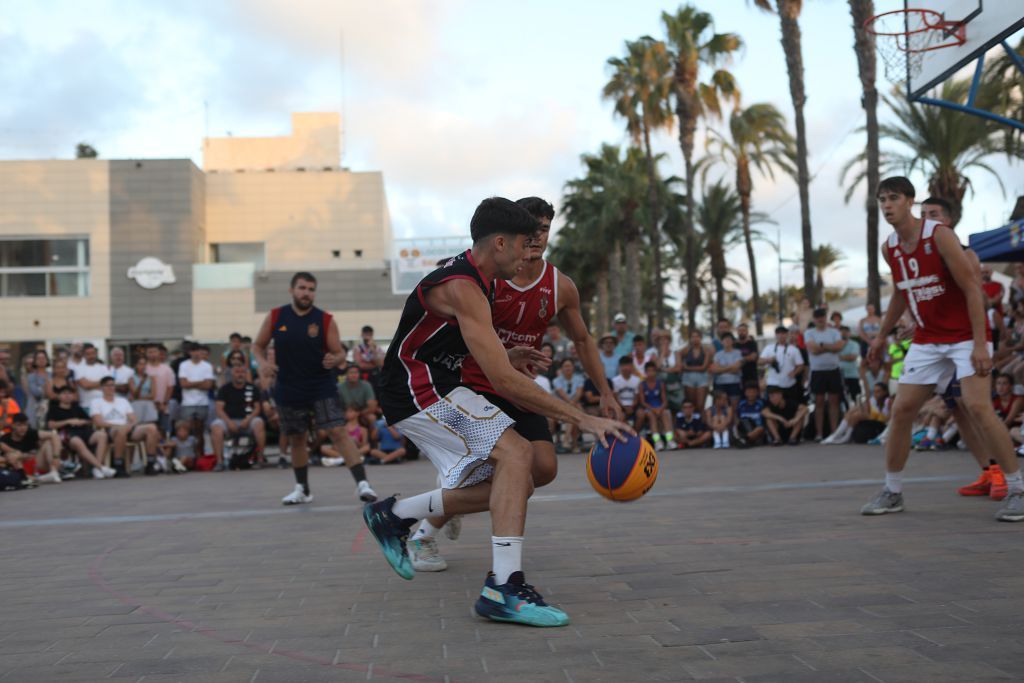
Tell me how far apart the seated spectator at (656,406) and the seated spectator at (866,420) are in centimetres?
241

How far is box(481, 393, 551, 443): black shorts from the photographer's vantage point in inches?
197

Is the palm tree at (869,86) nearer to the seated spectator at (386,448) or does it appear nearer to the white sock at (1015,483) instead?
the seated spectator at (386,448)

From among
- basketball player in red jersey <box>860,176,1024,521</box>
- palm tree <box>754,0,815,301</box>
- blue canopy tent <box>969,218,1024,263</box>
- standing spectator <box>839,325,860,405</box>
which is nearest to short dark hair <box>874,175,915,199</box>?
basketball player in red jersey <box>860,176,1024,521</box>

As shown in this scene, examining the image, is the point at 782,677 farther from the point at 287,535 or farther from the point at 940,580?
the point at 287,535

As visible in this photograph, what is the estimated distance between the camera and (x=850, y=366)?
52.0 ft

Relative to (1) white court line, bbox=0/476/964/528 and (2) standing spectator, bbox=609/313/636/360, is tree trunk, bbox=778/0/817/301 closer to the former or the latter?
(2) standing spectator, bbox=609/313/636/360

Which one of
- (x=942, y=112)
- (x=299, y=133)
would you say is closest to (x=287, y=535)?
(x=942, y=112)

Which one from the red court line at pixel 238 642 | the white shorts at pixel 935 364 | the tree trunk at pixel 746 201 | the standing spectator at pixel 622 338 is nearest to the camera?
the red court line at pixel 238 642

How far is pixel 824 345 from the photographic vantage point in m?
15.3

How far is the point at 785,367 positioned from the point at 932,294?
9121 mm

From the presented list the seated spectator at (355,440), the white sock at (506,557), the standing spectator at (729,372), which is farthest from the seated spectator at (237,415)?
the white sock at (506,557)

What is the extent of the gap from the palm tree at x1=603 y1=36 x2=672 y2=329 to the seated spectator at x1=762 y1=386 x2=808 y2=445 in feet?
56.3

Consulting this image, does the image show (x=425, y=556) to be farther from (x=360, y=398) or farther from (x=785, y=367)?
(x=785, y=367)

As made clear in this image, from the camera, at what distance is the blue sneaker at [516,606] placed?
401 cm
